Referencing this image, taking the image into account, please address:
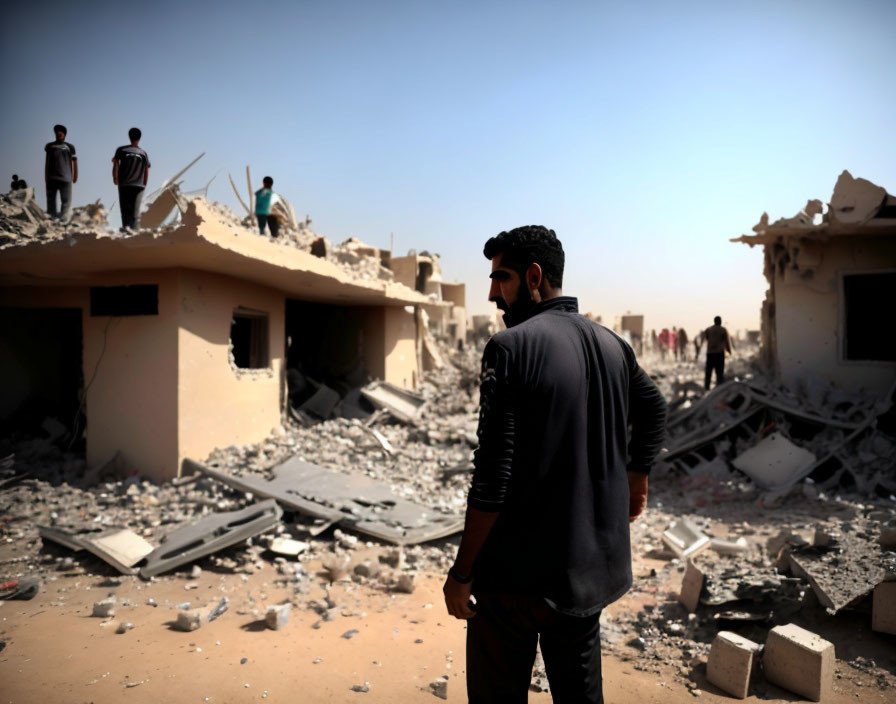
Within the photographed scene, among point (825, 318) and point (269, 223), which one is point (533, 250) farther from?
→ point (825, 318)

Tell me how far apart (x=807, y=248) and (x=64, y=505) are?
10613mm

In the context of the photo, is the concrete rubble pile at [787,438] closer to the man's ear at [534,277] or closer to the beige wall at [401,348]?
the beige wall at [401,348]

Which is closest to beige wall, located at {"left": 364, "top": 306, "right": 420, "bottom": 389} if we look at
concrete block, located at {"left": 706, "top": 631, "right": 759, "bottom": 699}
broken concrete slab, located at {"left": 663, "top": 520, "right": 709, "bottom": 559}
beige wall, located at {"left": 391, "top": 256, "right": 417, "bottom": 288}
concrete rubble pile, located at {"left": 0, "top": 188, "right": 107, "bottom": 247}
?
beige wall, located at {"left": 391, "top": 256, "right": 417, "bottom": 288}

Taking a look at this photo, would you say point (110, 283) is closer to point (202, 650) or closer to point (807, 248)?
point (202, 650)

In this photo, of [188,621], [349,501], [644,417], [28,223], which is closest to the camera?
[644,417]

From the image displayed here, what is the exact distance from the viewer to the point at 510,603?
4.97 ft

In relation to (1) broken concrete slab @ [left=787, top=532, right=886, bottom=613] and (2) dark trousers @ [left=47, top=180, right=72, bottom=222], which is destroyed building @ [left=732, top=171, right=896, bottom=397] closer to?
(1) broken concrete slab @ [left=787, top=532, right=886, bottom=613]

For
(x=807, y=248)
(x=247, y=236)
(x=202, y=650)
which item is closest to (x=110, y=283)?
(x=247, y=236)

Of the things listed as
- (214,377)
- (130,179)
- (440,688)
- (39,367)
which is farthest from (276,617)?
(39,367)

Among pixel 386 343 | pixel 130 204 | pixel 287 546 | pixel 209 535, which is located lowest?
pixel 287 546

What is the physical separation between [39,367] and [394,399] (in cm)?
591

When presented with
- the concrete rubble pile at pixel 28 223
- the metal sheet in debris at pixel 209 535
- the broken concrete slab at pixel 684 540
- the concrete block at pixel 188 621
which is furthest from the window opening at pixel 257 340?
the broken concrete slab at pixel 684 540

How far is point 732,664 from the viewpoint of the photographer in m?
2.95

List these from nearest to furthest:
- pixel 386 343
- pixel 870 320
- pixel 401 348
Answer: pixel 870 320 < pixel 386 343 < pixel 401 348
